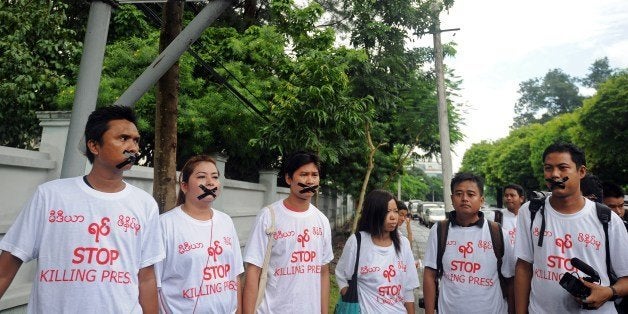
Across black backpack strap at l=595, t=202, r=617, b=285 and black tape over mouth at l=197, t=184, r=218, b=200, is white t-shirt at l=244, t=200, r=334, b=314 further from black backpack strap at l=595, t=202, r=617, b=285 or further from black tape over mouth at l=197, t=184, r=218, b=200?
black backpack strap at l=595, t=202, r=617, b=285

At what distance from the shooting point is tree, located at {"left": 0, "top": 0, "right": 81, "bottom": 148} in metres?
7.02

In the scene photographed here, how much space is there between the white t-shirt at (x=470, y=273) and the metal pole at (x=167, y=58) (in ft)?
9.28

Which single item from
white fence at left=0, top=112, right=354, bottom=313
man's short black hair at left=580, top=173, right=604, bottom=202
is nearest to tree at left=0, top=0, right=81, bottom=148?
white fence at left=0, top=112, right=354, bottom=313

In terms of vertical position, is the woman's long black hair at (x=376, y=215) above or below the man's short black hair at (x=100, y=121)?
below

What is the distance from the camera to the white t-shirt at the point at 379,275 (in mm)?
3172

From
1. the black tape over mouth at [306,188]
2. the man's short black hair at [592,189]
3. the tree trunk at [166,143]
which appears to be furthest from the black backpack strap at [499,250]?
the tree trunk at [166,143]

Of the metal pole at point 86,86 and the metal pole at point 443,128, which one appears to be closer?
the metal pole at point 86,86

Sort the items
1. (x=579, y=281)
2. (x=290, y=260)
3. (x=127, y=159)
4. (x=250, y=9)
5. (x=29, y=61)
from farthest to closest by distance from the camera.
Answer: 1. (x=250, y=9)
2. (x=29, y=61)
3. (x=290, y=260)
4. (x=579, y=281)
5. (x=127, y=159)

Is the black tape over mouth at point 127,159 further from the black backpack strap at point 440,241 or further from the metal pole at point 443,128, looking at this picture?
the metal pole at point 443,128

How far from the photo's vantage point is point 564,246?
262 cm

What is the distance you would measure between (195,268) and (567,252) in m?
2.16

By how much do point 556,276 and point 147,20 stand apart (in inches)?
451

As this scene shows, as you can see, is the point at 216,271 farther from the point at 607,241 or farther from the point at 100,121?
the point at 607,241

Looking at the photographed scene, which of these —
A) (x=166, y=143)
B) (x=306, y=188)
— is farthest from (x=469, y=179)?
(x=166, y=143)
